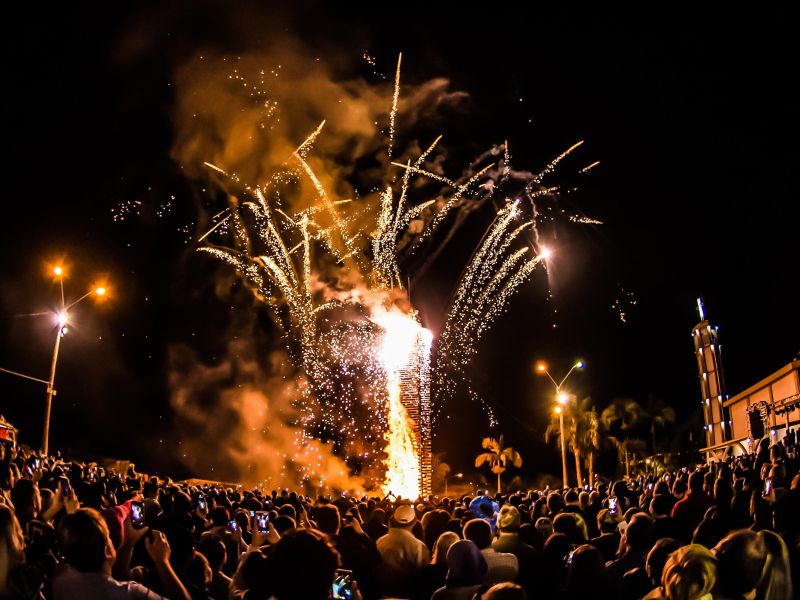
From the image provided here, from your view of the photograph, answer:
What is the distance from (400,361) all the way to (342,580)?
32784mm

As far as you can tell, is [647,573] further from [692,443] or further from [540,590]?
[692,443]

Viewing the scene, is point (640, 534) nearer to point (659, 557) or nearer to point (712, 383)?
point (659, 557)

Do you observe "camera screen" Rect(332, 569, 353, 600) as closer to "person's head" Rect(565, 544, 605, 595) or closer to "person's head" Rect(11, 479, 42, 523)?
"person's head" Rect(565, 544, 605, 595)

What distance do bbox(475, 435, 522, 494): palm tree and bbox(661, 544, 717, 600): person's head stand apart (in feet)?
244

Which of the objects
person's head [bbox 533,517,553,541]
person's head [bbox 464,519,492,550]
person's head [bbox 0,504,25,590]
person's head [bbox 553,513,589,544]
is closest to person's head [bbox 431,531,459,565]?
person's head [bbox 464,519,492,550]

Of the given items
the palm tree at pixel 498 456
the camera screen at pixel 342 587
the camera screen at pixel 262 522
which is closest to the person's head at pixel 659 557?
the camera screen at pixel 342 587

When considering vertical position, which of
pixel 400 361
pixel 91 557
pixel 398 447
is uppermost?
pixel 400 361

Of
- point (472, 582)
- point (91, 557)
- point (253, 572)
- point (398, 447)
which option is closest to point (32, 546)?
point (91, 557)

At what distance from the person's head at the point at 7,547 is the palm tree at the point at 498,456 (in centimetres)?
7419

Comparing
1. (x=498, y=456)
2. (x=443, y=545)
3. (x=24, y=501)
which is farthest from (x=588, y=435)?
(x=24, y=501)

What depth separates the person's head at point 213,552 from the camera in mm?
6379

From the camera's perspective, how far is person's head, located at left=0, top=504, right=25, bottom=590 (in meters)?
4.88

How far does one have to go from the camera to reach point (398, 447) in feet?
126

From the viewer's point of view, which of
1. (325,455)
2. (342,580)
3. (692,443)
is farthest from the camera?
(692,443)
